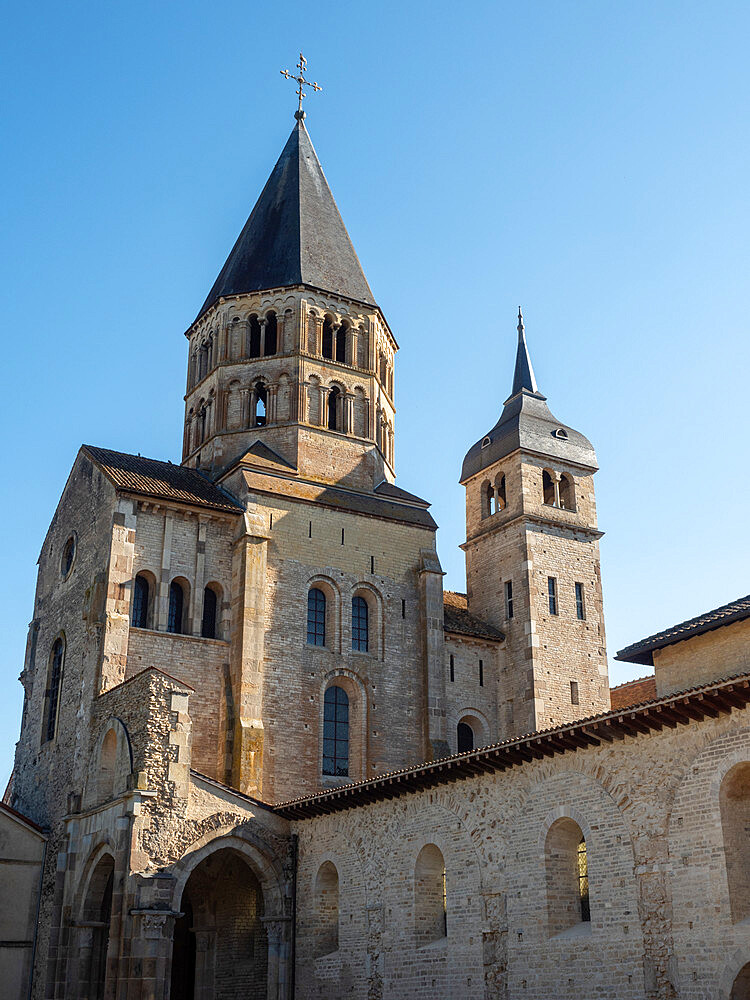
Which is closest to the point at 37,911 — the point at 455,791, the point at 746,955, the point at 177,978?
the point at 177,978

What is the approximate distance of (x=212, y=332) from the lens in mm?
34750

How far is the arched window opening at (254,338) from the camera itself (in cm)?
3384

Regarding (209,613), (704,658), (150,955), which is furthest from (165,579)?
(704,658)

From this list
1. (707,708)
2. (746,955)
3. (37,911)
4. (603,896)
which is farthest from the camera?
(37,911)

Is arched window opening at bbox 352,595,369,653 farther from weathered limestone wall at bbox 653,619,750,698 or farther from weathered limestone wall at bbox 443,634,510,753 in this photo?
weathered limestone wall at bbox 653,619,750,698

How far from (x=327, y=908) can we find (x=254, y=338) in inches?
713

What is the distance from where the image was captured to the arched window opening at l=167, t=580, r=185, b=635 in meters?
28.0

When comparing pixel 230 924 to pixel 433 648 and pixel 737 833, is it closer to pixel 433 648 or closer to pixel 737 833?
pixel 433 648

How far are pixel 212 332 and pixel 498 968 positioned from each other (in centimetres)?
2257

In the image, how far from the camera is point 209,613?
93.7 ft

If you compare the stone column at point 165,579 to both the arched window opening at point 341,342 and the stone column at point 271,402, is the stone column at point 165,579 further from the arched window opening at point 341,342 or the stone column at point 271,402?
the arched window opening at point 341,342

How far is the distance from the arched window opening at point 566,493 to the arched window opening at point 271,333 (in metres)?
10.5

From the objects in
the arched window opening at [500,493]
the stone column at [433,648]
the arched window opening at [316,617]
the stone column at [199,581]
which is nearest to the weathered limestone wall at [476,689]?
the stone column at [433,648]

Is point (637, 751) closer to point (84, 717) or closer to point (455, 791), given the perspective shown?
point (455, 791)
